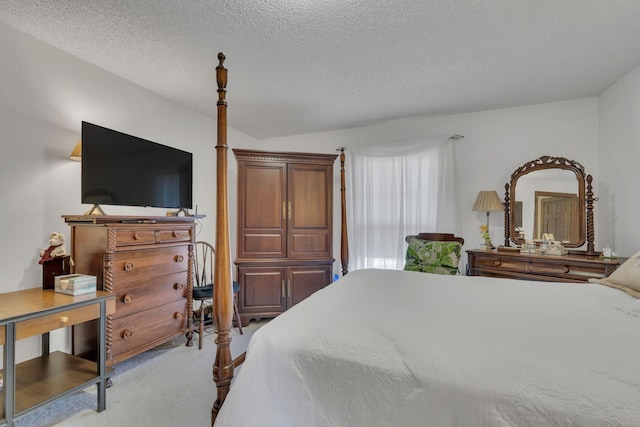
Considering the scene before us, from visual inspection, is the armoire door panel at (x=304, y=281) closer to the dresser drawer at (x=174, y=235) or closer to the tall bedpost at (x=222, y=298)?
the dresser drawer at (x=174, y=235)

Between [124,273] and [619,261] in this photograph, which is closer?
[124,273]

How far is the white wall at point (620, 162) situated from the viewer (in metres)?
2.48

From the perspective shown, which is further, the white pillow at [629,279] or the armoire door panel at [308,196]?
the armoire door panel at [308,196]

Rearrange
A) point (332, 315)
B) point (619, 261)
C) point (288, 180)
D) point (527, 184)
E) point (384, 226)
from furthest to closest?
point (384, 226) < point (288, 180) < point (527, 184) < point (619, 261) < point (332, 315)

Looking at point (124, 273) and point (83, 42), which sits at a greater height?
point (83, 42)

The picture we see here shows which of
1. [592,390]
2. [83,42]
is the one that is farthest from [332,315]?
[83,42]

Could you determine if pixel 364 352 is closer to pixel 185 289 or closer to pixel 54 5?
pixel 185 289

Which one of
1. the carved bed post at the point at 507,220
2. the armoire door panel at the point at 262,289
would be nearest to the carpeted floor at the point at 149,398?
the armoire door panel at the point at 262,289

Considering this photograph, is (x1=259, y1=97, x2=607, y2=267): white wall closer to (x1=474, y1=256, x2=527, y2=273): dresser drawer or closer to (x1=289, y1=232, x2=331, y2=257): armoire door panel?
(x1=474, y1=256, x2=527, y2=273): dresser drawer

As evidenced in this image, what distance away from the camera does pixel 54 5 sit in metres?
1.76

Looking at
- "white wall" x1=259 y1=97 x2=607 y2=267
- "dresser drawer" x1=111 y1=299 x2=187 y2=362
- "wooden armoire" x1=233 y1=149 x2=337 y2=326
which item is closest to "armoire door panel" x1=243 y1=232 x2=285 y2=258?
"wooden armoire" x1=233 y1=149 x2=337 y2=326

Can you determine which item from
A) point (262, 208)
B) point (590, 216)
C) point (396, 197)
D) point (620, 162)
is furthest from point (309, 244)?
point (620, 162)

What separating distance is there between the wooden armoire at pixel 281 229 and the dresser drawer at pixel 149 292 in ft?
2.66

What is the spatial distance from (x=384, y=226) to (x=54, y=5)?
11.9ft
